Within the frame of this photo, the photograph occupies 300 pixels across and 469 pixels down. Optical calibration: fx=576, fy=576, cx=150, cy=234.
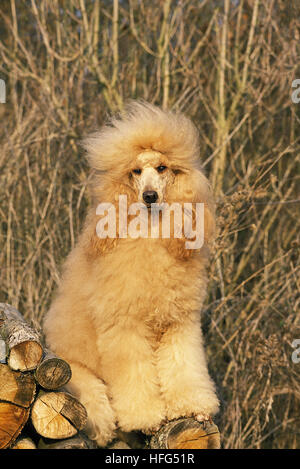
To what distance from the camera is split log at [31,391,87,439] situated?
2549mm

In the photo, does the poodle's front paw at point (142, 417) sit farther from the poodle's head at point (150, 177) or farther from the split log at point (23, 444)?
the poodle's head at point (150, 177)

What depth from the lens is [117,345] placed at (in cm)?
289

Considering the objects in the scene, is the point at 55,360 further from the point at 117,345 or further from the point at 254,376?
the point at 254,376

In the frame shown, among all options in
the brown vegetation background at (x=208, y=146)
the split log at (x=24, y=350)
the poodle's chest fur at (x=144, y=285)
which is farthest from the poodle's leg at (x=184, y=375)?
the brown vegetation background at (x=208, y=146)

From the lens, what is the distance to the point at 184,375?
2.98 meters

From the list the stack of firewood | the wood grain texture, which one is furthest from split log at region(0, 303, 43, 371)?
the wood grain texture

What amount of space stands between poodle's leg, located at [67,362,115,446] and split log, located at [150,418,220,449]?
0.28 metres

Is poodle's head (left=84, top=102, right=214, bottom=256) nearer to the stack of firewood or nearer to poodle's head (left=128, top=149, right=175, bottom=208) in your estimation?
poodle's head (left=128, top=149, right=175, bottom=208)

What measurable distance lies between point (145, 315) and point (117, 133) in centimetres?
100

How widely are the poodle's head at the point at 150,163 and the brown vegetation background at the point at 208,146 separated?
126 centimetres

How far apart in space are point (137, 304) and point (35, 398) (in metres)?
0.66

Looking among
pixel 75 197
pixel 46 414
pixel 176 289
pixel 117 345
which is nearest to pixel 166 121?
pixel 176 289

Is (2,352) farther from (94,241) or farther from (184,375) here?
(184,375)

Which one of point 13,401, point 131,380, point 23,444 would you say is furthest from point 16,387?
point 131,380
